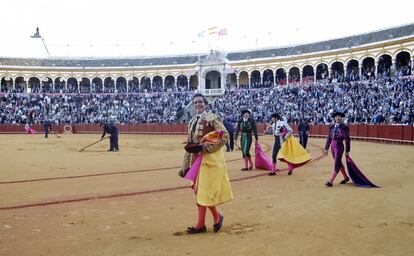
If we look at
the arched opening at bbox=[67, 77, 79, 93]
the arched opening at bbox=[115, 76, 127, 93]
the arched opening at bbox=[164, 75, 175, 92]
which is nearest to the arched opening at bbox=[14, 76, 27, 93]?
the arched opening at bbox=[67, 77, 79, 93]

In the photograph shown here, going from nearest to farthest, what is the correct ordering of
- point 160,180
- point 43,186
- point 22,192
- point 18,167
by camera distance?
point 22,192, point 43,186, point 160,180, point 18,167

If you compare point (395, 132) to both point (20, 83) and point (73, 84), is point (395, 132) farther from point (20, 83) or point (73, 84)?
point (20, 83)

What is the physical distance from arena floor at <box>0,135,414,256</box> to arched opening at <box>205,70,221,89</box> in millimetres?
43390

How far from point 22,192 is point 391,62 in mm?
37882

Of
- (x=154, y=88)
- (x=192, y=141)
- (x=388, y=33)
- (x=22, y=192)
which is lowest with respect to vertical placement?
(x=22, y=192)

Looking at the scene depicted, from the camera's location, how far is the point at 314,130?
2798 cm

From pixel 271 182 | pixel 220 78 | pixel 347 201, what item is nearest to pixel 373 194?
pixel 347 201

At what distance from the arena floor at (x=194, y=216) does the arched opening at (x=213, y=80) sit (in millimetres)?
43390

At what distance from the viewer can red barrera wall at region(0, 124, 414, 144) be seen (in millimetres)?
19266

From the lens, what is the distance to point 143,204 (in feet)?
20.2

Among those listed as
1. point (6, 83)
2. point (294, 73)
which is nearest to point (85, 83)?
point (6, 83)

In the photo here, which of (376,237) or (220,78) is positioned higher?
(220,78)

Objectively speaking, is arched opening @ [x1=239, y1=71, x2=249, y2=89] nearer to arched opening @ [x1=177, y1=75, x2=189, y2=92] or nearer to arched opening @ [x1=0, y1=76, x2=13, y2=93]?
arched opening @ [x1=177, y1=75, x2=189, y2=92]

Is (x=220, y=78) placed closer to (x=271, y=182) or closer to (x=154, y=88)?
(x=154, y=88)
